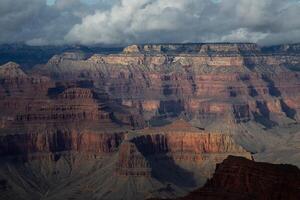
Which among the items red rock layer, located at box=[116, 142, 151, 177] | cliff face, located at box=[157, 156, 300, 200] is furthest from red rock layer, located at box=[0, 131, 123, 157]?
cliff face, located at box=[157, 156, 300, 200]

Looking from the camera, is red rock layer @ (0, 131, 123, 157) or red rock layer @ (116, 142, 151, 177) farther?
red rock layer @ (0, 131, 123, 157)

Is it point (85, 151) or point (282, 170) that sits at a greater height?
point (282, 170)

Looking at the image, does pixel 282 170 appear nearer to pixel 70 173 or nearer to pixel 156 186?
pixel 156 186

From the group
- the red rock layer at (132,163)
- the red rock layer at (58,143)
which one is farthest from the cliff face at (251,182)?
the red rock layer at (58,143)

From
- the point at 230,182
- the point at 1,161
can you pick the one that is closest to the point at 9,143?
the point at 1,161

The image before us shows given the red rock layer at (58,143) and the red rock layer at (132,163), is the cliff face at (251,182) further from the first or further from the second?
the red rock layer at (58,143)

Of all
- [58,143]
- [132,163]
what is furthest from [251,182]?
[58,143]

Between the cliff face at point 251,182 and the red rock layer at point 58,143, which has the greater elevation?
the cliff face at point 251,182

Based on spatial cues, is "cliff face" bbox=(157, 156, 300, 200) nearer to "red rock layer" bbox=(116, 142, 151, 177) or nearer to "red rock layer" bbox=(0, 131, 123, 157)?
"red rock layer" bbox=(116, 142, 151, 177)
